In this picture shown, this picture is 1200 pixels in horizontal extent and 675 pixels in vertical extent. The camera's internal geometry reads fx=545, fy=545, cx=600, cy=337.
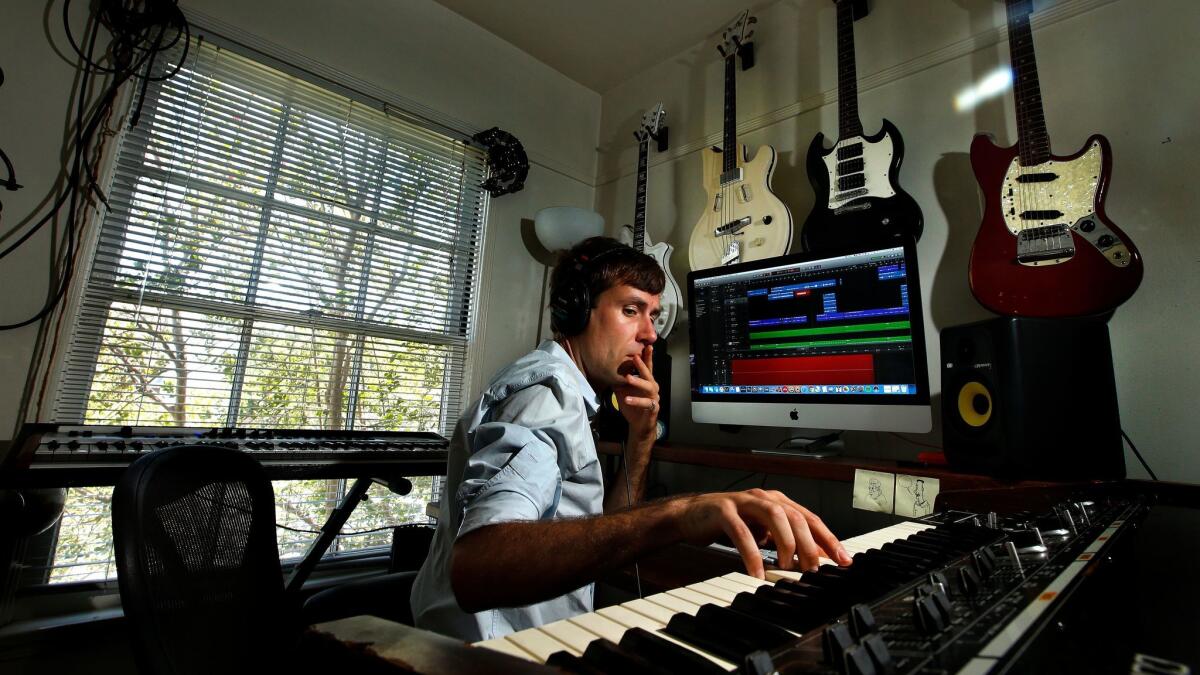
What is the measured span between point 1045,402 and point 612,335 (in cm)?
91

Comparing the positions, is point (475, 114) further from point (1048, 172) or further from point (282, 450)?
point (1048, 172)

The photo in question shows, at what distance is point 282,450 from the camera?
58.9 inches

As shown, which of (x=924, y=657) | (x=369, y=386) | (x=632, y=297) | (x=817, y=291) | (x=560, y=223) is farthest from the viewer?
(x=560, y=223)

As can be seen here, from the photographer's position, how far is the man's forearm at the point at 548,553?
649mm

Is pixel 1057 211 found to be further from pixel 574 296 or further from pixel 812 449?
pixel 574 296

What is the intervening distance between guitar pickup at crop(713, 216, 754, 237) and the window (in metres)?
1.25

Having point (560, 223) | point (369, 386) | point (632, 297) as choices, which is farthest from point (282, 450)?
point (560, 223)

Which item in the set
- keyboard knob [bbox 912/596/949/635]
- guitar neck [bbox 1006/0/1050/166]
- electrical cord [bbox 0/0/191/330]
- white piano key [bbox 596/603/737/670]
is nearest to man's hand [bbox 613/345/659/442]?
white piano key [bbox 596/603/737/670]

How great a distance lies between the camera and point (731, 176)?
7.29 feet

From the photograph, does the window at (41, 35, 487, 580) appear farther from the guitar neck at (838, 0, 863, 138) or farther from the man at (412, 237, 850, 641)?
the guitar neck at (838, 0, 863, 138)

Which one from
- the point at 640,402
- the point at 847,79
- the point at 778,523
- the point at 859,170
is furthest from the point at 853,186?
the point at 778,523

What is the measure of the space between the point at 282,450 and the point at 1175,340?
238 centimetres

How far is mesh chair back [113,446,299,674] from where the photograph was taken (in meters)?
0.67

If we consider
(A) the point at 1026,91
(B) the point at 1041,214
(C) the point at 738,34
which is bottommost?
(B) the point at 1041,214
